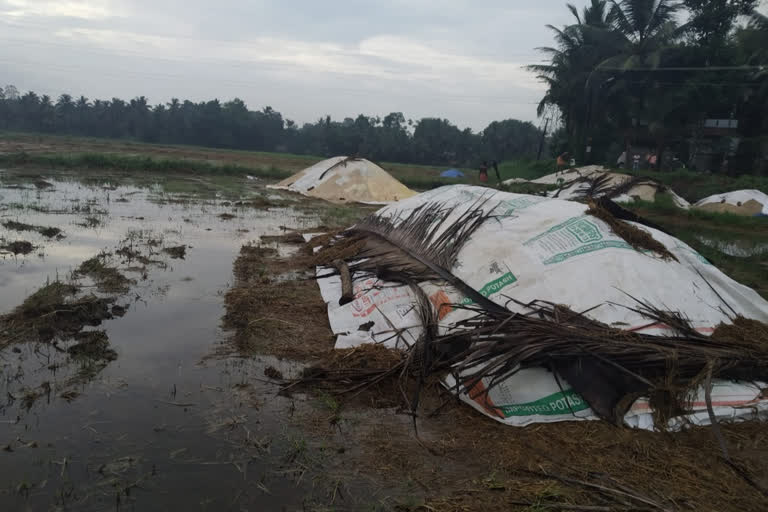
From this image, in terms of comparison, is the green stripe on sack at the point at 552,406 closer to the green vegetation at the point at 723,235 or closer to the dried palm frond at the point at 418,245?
the dried palm frond at the point at 418,245

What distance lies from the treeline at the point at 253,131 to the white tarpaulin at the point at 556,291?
46.2 meters

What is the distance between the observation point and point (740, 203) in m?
15.9

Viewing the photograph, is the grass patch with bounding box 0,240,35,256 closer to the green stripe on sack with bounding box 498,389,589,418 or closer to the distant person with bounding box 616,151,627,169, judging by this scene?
the green stripe on sack with bounding box 498,389,589,418

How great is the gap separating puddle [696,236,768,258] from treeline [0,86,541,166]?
137ft

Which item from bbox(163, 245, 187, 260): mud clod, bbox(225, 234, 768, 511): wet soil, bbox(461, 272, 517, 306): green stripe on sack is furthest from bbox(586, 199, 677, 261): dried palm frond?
bbox(163, 245, 187, 260): mud clod

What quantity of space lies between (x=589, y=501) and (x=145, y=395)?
288cm

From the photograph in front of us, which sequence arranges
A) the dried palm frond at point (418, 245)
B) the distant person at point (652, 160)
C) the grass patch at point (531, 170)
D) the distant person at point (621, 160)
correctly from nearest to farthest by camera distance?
the dried palm frond at point (418, 245)
the distant person at point (652, 160)
the distant person at point (621, 160)
the grass patch at point (531, 170)

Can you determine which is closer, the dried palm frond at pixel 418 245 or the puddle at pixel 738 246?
the dried palm frond at pixel 418 245

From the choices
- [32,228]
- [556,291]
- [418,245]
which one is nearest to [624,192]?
[418,245]

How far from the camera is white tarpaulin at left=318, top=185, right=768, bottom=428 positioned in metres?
3.70

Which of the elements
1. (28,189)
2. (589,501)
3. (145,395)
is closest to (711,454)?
(589,501)

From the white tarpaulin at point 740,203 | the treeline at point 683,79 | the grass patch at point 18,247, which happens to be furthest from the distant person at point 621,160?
the grass patch at point 18,247

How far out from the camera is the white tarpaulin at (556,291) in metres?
3.70

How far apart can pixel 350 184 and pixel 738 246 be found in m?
13.0
